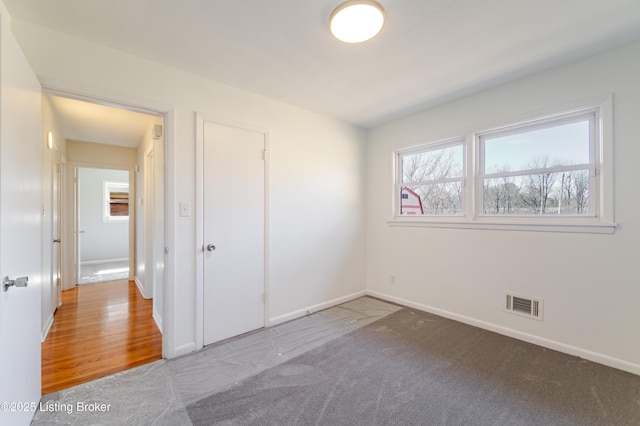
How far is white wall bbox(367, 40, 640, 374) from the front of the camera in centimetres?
207

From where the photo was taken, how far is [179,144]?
2.35 meters

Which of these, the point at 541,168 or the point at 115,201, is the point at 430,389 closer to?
the point at 541,168

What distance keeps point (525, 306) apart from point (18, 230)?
12.5 ft

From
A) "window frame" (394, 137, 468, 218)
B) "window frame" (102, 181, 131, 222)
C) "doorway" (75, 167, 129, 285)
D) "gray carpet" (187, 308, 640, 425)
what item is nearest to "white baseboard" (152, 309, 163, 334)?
"gray carpet" (187, 308, 640, 425)

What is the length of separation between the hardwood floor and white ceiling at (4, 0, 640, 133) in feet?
8.28

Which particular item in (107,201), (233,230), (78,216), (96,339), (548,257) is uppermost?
(107,201)

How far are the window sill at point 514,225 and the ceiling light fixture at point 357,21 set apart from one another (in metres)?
2.17

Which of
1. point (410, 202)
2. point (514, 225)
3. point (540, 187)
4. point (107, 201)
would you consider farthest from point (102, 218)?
point (540, 187)

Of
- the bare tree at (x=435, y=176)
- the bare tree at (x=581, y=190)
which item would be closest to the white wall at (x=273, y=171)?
the bare tree at (x=435, y=176)

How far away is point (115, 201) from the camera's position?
6973mm

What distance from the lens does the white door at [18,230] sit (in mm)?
1213

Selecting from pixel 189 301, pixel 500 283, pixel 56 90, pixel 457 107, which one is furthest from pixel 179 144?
pixel 500 283

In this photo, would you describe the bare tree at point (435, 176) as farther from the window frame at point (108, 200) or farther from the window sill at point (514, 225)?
the window frame at point (108, 200)

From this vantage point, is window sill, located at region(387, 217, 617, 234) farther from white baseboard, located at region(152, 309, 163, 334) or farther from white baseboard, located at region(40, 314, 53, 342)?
white baseboard, located at region(40, 314, 53, 342)
